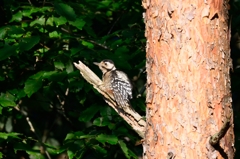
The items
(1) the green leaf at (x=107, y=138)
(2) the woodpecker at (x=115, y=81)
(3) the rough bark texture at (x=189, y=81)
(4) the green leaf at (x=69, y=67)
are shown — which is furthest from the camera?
(4) the green leaf at (x=69, y=67)

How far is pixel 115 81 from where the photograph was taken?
6.77 meters

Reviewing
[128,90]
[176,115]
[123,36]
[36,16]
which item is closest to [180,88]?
[176,115]

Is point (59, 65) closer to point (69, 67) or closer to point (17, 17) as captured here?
point (69, 67)

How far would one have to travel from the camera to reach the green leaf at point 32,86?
652 centimetres

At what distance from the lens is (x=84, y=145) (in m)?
6.41

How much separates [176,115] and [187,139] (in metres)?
0.20

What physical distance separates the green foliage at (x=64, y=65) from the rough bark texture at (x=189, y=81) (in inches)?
60.8

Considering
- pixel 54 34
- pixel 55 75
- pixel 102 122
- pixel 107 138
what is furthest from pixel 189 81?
pixel 54 34

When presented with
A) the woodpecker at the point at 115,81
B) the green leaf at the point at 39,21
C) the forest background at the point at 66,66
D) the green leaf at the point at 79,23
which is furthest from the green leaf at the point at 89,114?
the green leaf at the point at 39,21

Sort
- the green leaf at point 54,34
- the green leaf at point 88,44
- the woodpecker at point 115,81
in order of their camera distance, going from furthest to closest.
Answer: the green leaf at point 54,34, the green leaf at point 88,44, the woodpecker at point 115,81

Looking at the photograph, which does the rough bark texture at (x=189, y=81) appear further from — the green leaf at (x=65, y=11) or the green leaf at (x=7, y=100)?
the green leaf at (x=7, y=100)

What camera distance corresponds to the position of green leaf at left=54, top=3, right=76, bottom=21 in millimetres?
6555

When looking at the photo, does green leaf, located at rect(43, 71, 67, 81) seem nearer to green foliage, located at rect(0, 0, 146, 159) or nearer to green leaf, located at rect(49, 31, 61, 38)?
green foliage, located at rect(0, 0, 146, 159)

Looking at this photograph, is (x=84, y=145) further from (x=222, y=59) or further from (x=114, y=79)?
(x=222, y=59)
